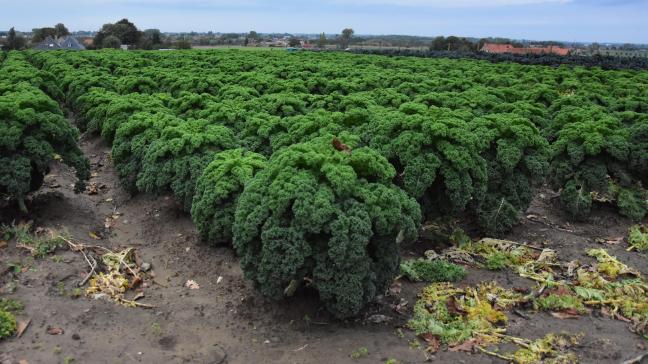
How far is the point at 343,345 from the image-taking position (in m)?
5.84

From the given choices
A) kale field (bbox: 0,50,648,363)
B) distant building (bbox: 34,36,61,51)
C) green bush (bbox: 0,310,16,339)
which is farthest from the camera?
distant building (bbox: 34,36,61,51)

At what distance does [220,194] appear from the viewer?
24.3 ft

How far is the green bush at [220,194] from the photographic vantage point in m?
7.50

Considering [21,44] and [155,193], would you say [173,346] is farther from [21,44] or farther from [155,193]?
[21,44]

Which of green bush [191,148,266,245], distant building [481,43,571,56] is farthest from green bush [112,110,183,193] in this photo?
distant building [481,43,571,56]

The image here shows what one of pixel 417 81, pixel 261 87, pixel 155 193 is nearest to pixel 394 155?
pixel 155 193

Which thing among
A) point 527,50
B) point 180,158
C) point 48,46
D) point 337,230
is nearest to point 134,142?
point 180,158

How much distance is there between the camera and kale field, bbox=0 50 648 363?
231 inches

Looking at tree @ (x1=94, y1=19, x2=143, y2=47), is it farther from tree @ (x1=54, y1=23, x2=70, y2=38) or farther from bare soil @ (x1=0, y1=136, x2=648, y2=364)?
bare soil @ (x1=0, y1=136, x2=648, y2=364)

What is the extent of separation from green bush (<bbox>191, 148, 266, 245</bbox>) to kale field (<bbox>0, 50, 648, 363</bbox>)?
0.03 meters

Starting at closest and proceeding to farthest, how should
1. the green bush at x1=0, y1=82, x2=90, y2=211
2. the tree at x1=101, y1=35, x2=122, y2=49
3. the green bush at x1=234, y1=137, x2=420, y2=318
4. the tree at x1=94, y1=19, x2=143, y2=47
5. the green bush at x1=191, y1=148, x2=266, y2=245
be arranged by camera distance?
the green bush at x1=234, y1=137, x2=420, y2=318 < the green bush at x1=191, y1=148, x2=266, y2=245 < the green bush at x1=0, y1=82, x2=90, y2=211 < the tree at x1=101, y1=35, x2=122, y2=49 < the tree at x1=94, y1=19, x2=143, y2=47

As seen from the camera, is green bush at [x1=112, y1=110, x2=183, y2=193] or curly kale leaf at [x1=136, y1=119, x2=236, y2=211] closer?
curly kale leaf at [x1=136, y1=119, x2=236, y2=211]

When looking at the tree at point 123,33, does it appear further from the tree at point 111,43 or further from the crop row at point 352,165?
the crop row at point 352,165

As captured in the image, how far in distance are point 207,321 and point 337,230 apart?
2041 millimetres
